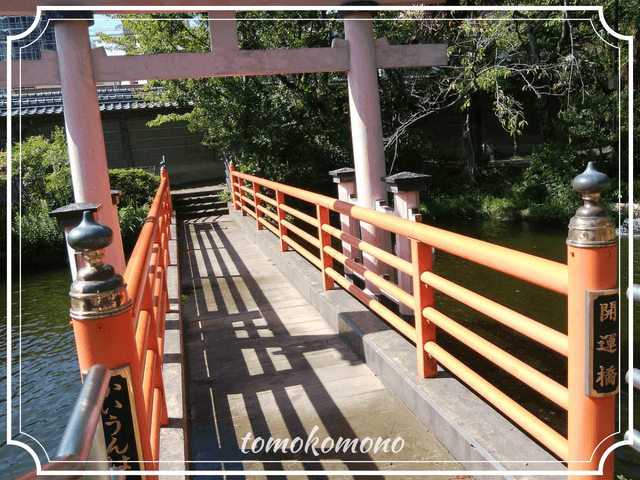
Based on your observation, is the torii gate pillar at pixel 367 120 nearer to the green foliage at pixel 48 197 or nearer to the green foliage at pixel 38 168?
the green foliage at pixel 48 197

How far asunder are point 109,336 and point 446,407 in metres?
1.53

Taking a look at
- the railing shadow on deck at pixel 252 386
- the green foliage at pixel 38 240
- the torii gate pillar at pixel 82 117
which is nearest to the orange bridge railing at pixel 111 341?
the railing shadow on deck at pixel 252 386

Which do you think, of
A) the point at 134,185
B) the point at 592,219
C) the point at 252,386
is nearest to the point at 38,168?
the point at 134,185

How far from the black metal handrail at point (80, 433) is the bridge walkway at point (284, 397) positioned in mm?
1479

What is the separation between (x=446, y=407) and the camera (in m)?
2.40

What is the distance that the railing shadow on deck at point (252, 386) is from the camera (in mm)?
2494

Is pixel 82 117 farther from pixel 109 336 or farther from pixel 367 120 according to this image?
pixel 109 336

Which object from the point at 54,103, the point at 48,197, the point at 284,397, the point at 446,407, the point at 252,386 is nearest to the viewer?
the point at 446,407

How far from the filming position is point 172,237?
8.82 metres

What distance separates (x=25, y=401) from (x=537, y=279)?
185 inches

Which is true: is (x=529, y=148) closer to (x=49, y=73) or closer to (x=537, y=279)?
(x=49, y=73)

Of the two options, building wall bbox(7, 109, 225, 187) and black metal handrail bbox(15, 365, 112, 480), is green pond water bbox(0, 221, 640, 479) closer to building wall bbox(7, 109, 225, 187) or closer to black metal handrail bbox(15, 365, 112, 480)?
black metal handrail bbox(15, 365, 112, 480)

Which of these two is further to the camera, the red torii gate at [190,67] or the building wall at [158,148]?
the building wall at [158,148]

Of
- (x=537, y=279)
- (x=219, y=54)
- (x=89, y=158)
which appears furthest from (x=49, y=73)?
(x=537, y=279)
